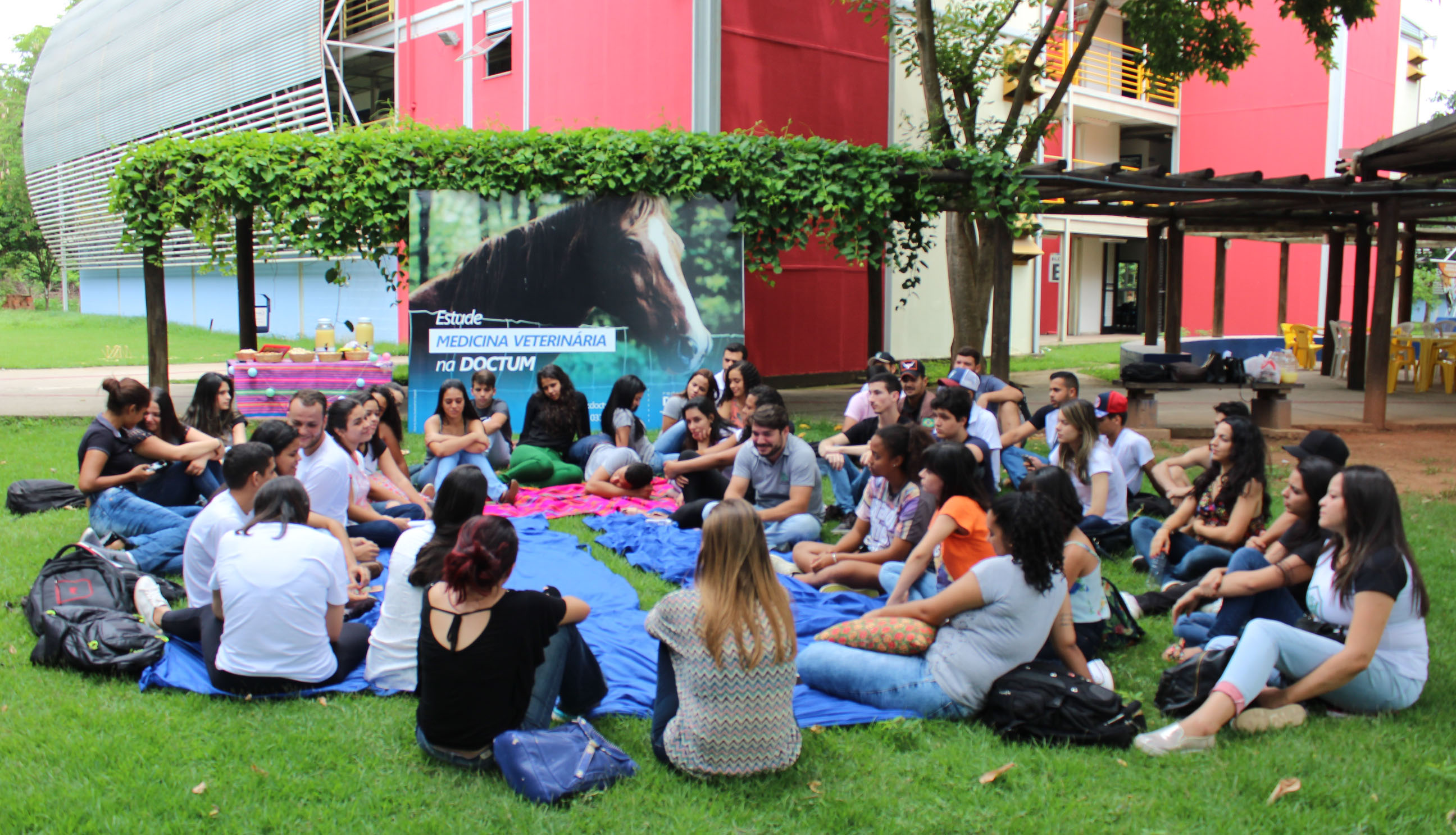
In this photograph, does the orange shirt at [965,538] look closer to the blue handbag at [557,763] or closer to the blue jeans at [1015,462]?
the blue handbag at [557,763]

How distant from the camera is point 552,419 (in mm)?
9016

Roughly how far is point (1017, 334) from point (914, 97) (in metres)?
7.25

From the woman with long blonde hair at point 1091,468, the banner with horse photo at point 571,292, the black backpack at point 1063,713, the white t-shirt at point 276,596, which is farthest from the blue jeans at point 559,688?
the banner with horse photo at point 571,292

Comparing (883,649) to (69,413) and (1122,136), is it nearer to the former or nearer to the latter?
(69,413)

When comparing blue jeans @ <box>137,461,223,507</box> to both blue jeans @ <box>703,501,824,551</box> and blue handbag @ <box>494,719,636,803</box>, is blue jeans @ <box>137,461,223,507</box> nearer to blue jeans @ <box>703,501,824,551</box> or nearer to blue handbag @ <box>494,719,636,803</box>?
blue jeans @ <box>703,501,824,551</box>

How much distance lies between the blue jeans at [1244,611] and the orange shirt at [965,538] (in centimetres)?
95

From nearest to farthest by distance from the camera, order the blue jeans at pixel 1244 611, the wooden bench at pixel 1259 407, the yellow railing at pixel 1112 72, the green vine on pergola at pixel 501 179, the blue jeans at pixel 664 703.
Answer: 1. the blue jeans at pixel 664 703
2. the blue jeans at pixel 1244 611
3. the green vine on pergola at pixel 501 179
4. the wooden bench at pixel 1259 407
5. the yellow railing at pixel 1112 72

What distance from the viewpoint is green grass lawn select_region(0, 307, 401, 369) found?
20.1 metres

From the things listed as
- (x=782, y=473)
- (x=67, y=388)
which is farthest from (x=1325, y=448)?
(x=67, y=388)

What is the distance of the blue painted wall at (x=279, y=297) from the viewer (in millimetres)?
24266

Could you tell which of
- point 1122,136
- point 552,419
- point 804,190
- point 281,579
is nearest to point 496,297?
point 552,419

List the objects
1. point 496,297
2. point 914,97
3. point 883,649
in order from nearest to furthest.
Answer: point 883,649, point 496,297, point 914,97

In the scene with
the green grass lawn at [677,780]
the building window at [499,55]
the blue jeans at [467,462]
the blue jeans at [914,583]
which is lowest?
the green grass lawn at [677,780]

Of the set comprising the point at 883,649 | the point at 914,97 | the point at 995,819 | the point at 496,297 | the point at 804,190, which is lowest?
the point at 995,819
